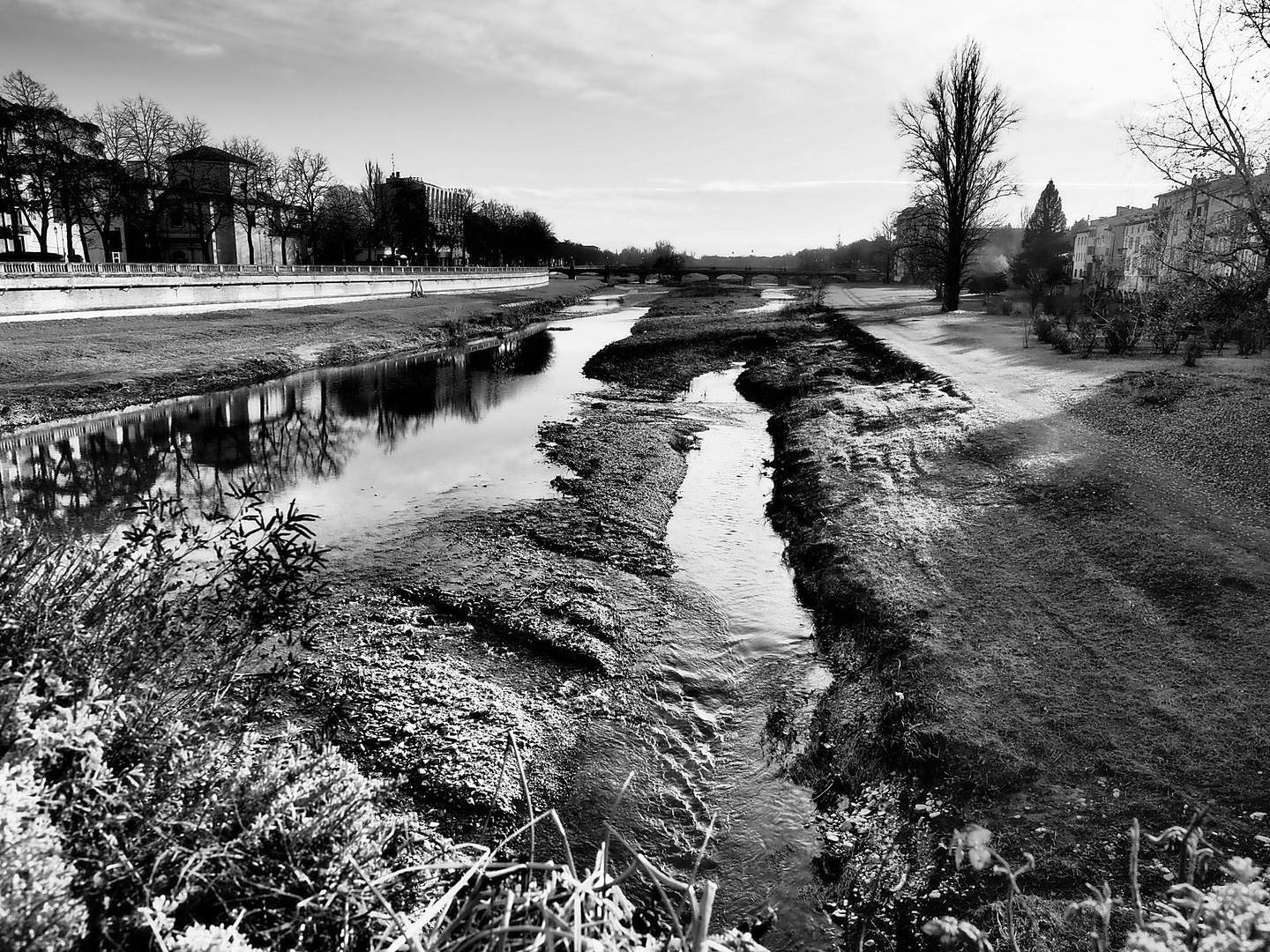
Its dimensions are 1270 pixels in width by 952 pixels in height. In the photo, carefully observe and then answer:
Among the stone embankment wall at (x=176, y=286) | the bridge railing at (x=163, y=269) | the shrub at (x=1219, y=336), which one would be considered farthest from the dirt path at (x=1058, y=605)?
the bridge railing at (x=163, y=269)

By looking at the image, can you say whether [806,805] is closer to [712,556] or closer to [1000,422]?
[712,556]

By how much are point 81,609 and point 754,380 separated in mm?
22622

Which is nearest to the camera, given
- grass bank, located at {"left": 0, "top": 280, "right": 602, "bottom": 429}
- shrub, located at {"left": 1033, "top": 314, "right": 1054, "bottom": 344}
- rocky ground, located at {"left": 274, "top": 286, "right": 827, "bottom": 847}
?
rocky ground, located at {"left": 274, "top": 286, "right": 827, "bottom": 847}

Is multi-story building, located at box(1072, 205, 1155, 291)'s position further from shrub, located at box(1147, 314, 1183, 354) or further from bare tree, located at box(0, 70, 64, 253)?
bare tree, located at box(0, 70, 64, 253)

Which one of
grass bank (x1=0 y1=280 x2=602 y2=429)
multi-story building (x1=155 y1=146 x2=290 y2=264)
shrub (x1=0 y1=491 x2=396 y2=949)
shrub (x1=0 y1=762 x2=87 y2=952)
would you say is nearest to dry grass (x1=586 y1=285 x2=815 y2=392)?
grass bank (x1=0 y1=280 x2=602 y2=429)

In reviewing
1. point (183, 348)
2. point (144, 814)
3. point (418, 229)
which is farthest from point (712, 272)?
point (144, 814)

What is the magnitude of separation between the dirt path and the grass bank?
16.5 m

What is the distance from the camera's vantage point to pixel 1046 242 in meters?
81.4

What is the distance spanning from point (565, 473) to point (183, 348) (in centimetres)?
1827

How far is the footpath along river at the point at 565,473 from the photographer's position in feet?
18.9

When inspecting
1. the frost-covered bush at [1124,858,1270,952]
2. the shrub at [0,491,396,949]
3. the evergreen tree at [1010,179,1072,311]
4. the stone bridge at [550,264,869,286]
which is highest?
the evergreen tree at [1010,179,1072,311]

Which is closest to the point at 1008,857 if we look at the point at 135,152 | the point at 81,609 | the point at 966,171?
the point at 81,609

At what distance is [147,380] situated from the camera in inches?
877

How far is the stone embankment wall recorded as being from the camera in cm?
3038
